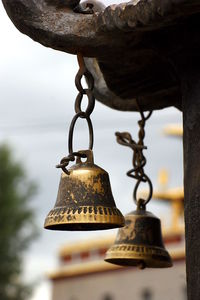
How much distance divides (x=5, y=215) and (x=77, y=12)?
1760 centimetres

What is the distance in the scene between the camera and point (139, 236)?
409 centimetres

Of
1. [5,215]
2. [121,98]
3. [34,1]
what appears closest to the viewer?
[34,1]

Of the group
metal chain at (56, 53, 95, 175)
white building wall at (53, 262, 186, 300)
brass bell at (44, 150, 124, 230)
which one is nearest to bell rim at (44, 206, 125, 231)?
brass bell at (44, 150, 124, 230)

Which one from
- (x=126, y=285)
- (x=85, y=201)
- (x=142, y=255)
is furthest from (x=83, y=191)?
(x=126, y=285)

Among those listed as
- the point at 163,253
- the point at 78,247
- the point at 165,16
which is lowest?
the point at 163,253

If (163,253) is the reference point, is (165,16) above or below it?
above

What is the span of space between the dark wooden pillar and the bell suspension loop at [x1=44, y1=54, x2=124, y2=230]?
22 centimetres

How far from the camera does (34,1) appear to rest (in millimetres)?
3354

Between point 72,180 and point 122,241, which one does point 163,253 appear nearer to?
point 122,241

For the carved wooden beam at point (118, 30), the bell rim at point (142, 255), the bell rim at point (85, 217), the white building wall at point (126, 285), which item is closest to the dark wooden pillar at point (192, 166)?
the carved wooden beam at point (118, 30)

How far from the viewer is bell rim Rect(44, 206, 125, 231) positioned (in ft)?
10.9

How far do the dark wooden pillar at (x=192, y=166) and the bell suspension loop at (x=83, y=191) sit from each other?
22cm

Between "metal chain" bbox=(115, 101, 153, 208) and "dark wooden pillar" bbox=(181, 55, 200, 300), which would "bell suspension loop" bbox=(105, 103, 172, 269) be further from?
"dark wooden pillar" bbox=(181, 55, 200, 300)

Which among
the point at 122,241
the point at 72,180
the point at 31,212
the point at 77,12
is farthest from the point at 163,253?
the point at 31,212
